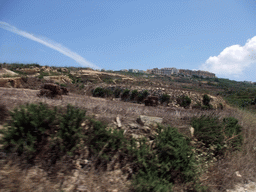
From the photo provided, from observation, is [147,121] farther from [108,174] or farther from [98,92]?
[98,92]

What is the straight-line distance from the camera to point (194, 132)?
182 inches

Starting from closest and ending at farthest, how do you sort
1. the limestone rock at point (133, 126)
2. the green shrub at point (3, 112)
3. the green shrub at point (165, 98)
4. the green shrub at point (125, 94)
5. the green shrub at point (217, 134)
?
the green shrub at point (3, 112)
the limestone rock at point (133, 126)
the green shrub at point (217, 134)
the green shrub at point (165, 98)
the green shrub at point (125, 94)

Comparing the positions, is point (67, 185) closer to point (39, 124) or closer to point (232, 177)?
point (39, 124)

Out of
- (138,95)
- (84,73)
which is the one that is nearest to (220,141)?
(138,95)

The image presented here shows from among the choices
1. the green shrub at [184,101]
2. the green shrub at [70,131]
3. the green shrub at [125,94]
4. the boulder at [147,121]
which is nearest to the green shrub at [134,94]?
the green shrub at [125,94]

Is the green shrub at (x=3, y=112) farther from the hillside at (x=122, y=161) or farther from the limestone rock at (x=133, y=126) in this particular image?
the limestone rock at (x=133, y=126)

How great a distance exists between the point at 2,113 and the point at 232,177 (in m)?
5.64

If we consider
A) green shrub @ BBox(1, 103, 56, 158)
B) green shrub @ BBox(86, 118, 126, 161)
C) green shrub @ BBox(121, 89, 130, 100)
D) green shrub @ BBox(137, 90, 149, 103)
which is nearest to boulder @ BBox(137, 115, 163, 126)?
green shrub @ BBox(86, 118, 126, 161)

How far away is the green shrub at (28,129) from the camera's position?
277 cm

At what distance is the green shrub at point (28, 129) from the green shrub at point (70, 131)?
0.27 m

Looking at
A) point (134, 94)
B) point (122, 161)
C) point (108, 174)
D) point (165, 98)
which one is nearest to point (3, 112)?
point (108, 174)

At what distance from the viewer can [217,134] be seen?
4.73 meters

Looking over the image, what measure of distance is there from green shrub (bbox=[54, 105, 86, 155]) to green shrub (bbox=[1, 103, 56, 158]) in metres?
0.27

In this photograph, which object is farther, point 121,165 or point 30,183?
point 121,165
